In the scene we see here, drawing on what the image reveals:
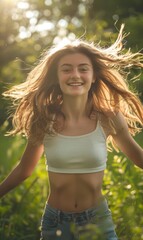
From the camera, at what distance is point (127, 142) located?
3338mm

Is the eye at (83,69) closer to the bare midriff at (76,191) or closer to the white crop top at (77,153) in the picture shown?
the white crop top at (77,153)

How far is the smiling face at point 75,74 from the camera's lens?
3.29m

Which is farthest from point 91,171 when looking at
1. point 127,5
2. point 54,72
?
point 127,5

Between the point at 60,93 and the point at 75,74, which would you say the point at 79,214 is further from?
the point at 60,93

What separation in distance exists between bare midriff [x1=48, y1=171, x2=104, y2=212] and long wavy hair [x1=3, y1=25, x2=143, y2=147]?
16.5 inches

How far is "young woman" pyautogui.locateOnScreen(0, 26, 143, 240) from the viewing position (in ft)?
10.3

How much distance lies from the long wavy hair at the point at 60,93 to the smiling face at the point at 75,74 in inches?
3.9

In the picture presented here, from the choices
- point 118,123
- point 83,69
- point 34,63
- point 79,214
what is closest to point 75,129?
point 118,123

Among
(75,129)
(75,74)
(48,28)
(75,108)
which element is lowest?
(48,28)

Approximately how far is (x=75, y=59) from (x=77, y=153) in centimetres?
64

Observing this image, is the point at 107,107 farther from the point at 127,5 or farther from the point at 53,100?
the point at 127,5

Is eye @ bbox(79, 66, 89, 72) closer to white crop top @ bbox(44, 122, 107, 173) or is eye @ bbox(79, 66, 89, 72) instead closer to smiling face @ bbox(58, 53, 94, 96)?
smiling face @ bbox(58, 53, 94, 96)

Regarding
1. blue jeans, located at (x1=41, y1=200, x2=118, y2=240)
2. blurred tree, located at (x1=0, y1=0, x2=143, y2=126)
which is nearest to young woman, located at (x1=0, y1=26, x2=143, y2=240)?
blue jeans, located at (x1=41, y1=200, x2=118, y2=240)

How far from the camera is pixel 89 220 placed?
3094mm
